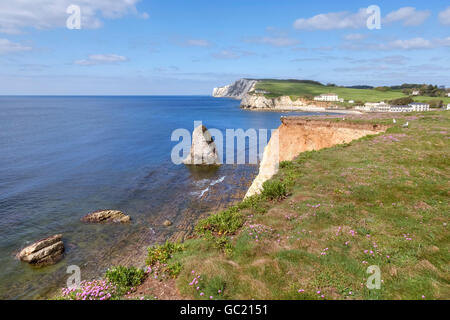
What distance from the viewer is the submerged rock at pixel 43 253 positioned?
727 inches

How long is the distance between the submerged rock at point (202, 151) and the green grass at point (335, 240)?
29.4m

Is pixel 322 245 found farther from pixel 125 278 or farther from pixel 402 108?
pixel 402 108

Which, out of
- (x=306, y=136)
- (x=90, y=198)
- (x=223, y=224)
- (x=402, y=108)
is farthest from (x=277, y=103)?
(x=223, y=224)

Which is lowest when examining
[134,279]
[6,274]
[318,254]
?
[6,274]

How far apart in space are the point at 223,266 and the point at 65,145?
210 feet

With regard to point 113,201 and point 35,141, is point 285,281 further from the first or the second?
point 35,141

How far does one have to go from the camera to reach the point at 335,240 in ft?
34.9

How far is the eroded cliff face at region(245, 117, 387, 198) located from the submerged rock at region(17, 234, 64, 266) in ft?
66.7

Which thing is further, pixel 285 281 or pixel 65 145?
pixel 65 145

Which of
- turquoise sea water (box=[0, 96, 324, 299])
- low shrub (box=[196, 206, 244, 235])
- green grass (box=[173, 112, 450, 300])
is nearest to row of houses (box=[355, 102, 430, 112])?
turquoise sea water (box=[0, 96, 324, 299])

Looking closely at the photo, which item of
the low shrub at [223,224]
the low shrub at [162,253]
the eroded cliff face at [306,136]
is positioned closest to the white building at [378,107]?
the eroded cliff face at [306,136]

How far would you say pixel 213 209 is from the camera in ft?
92.8

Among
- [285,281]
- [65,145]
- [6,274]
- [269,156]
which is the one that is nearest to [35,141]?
[65,145]

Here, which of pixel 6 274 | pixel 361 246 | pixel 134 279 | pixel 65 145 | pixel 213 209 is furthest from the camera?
pixel 65 145
